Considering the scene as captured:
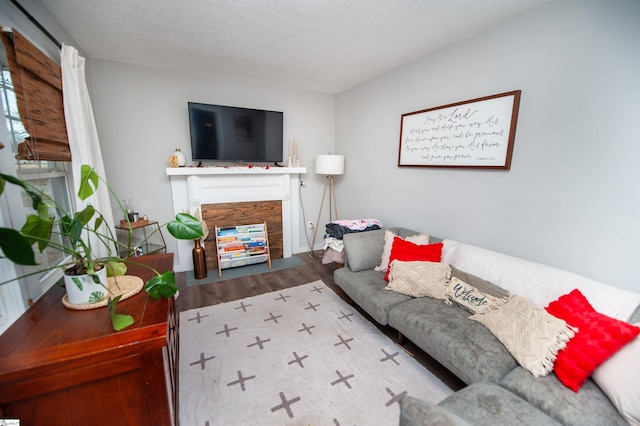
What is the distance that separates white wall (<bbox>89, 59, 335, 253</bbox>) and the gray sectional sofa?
2.49 m

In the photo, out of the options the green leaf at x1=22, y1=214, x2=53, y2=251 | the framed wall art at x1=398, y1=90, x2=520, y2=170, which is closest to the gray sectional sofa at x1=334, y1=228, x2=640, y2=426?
the framed wall art at x1=398, y1=90, x2=520, y2=170

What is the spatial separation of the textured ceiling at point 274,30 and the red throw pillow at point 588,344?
77.9 inches

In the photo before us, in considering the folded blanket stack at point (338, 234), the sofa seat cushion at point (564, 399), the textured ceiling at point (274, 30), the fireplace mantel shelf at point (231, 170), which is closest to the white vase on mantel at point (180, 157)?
the fireplace mantel shelf at point (231, 170)

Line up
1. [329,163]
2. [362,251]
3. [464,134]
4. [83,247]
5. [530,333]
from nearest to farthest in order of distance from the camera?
[83,247] < [530,333] < [464,134] < [362,251] < [329,163]

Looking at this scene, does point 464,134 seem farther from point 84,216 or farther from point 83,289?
point 83,289

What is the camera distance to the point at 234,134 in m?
3.12

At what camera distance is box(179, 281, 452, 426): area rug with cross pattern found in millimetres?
1402

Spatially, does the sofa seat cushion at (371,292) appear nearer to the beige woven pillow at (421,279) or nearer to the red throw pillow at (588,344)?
the beige woven pillow at (421,279)

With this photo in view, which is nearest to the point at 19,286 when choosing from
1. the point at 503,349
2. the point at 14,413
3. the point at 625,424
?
A: the point at 14,413

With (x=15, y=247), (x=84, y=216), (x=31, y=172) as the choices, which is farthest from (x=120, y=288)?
(x=31, y=172)

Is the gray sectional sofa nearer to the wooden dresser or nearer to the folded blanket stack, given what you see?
the folded blanket stack

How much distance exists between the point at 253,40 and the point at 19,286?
227 centimetres

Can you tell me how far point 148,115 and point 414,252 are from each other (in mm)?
3271

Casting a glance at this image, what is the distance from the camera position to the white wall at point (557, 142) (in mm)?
1415
